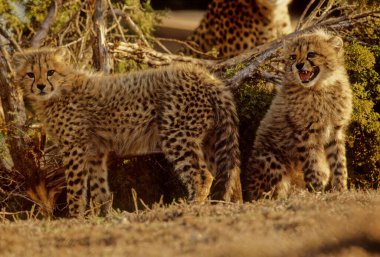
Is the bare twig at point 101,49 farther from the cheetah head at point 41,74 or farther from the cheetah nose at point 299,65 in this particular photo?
the cheetah nose at point 299,65

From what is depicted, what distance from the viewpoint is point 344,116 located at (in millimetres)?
5398

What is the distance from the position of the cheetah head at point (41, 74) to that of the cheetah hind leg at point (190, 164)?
98 cm

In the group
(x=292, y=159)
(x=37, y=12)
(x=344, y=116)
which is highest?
(x=37, y=12)

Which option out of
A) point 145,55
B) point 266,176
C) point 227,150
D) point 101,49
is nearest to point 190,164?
point 227,150

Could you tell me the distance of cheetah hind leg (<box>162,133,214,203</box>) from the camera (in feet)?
16.6

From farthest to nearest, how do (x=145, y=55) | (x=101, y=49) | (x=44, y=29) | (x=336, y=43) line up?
(x=44, y=29) → (x=145, y=55) → (x=101, y=49) → (x=336, y=43)

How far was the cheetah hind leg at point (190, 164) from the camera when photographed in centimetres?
506

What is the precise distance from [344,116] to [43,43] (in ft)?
10.0

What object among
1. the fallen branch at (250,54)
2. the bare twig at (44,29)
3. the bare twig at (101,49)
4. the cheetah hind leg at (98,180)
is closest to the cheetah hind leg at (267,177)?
the fallen branch at (250,54)

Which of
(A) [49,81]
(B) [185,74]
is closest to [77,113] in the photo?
(A) [49,81]

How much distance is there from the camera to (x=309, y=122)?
536 cm

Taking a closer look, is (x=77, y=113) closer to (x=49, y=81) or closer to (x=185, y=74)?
(x=49, y=81)

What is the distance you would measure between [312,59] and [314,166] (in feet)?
2.55

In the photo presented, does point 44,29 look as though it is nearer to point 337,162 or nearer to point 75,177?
point 75,177
